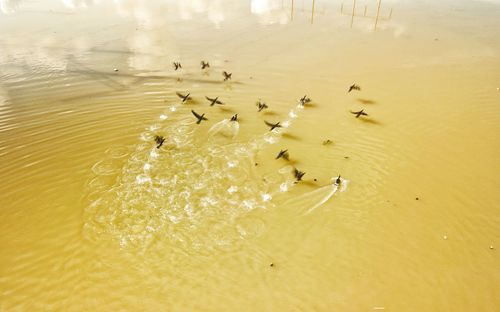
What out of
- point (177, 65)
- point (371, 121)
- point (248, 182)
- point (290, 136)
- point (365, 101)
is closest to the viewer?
point (248, 182)

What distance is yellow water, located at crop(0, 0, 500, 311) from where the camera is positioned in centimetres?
380

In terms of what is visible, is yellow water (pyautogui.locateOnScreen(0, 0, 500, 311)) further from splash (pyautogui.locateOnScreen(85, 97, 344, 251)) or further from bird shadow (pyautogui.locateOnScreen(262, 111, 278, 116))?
bird shadow (pyautogui.locateOnScreen(262, 111, 278, 116))

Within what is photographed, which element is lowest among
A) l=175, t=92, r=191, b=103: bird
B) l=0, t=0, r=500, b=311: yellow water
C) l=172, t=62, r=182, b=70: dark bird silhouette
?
l=0, t=0, r=500, b=311: yellow water

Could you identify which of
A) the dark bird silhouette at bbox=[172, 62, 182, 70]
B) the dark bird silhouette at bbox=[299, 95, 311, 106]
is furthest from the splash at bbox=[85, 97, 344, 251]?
the dark bird silhouette at bbox=[172, 62, 182, 70]

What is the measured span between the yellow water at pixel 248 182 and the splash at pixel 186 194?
0.03 metres

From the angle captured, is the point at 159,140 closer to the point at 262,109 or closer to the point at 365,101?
the point at 262,109

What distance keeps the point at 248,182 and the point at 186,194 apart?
1.04m

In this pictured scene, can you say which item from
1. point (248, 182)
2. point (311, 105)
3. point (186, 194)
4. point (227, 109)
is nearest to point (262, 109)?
point (227, 109)

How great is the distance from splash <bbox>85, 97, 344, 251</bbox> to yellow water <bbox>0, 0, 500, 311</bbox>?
0.09 ft

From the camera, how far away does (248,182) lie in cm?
515

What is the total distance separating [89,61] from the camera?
9.45m

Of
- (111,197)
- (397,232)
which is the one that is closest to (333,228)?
(397,232)

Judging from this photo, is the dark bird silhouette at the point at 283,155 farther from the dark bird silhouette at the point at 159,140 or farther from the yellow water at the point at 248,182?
the dark bird silhouette at the point at 159,140

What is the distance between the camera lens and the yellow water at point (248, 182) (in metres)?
3.80
